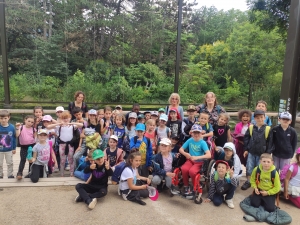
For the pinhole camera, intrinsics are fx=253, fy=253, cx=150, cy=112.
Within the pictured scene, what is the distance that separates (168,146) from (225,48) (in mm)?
18232

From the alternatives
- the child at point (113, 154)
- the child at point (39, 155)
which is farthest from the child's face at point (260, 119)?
the child at point (39, 155)

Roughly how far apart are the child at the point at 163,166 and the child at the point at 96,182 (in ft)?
2.07

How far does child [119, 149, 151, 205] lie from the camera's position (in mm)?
3229

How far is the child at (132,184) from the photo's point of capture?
10.6 ft

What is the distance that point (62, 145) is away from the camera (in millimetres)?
3996

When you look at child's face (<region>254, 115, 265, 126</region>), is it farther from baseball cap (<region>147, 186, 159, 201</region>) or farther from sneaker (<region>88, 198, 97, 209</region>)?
sneaker (<region>88, 198, 97, 209</region>)

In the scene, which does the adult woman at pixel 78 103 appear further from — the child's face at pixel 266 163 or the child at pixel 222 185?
the child's face at pixel 266 163

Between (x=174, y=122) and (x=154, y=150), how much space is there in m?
0.60

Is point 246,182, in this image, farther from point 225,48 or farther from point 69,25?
point 225,48

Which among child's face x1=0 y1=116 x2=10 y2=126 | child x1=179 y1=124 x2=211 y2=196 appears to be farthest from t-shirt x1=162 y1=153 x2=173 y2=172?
child's face x1=0 y1=116 x2=10 y2=126

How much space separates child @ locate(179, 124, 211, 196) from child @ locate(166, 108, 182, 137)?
1.84 ft

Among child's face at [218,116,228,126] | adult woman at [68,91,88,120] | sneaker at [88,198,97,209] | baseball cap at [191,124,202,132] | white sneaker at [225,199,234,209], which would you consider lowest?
white sneaker at [225,199,234,209]

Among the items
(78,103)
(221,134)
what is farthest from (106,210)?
(78,103)

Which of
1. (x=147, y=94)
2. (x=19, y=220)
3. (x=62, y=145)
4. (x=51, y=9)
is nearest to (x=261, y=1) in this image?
(x=147, y=94)
